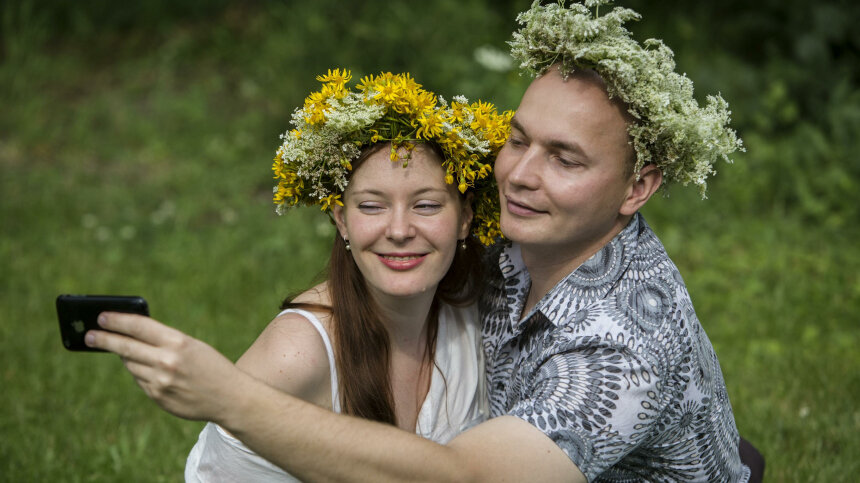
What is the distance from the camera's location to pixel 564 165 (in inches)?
123

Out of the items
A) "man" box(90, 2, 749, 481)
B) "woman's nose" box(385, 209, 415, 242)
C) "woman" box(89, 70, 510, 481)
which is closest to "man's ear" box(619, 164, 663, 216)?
"man" box(90, 2, 749, 481)

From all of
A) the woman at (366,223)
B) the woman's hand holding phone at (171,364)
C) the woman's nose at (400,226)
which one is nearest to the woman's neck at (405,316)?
the woman at (366,223)

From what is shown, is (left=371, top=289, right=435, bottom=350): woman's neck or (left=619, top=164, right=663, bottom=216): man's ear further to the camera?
(left=371, top=289, right=435, bottom=350): woman's neck

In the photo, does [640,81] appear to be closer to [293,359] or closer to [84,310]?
[293,359]

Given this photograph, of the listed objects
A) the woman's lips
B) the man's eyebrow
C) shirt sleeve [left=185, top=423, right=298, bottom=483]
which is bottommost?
shirt sleeve [left=185, top=423, right=298, bottom=483]

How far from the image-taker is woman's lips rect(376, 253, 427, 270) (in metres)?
3.21

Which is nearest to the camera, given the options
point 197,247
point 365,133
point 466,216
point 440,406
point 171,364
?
point 171,364

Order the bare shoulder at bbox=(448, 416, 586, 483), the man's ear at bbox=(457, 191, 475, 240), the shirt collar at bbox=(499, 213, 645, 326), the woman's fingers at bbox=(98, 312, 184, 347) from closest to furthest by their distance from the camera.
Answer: the woman's fingers at bbox=(98, 312, 184, 347)
the bare shoulder at bbox=(448, 416, 586, 483)
the shirt collar at bbox=(499, 213, 645, 326)
the man's ear at bbox=(457, 191, 475, 240)

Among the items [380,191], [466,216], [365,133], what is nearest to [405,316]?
[466,216]

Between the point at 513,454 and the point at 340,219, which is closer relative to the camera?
the point at 513,454

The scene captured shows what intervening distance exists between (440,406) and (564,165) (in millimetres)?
1127

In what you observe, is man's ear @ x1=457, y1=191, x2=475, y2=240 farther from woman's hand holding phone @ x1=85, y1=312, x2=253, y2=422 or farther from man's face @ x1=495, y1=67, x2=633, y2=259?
woman's hand holding phone @ x1=85, y1=312, x2=253, y2=422

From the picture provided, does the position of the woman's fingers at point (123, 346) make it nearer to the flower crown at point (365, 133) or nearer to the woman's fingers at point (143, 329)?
the woman's fingers at point (143, 329)

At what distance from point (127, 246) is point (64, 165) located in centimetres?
202
